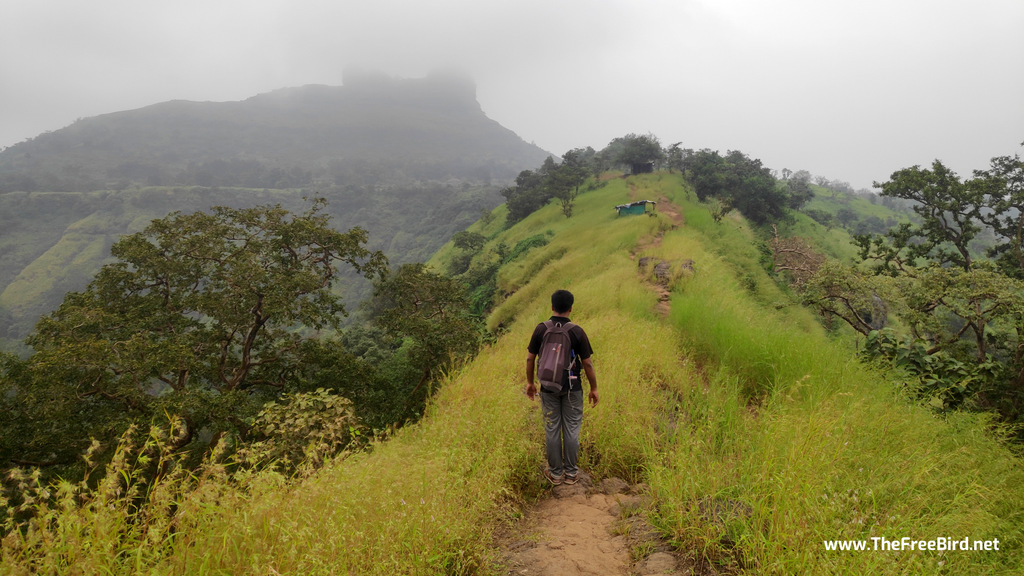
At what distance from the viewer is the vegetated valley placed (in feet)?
8.04

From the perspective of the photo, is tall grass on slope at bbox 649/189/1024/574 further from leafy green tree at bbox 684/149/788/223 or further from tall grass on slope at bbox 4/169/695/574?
leafy green tree at bbox 684/149/788/223

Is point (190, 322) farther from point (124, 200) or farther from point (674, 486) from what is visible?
point (124, 200)

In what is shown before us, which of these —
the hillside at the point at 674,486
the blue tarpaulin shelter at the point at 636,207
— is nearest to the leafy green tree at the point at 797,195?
the blue tarpaulin shelter at the point at 636,207

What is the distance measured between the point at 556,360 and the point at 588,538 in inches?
58.4

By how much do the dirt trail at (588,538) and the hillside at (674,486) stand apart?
A: 0.11m

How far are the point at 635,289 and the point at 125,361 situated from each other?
11812mm

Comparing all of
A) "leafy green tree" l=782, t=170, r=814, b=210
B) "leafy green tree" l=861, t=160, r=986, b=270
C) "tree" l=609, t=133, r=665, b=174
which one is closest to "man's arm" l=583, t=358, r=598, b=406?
"leafy green tree" l=861, t=160, r=986, b=270

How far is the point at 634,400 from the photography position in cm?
498

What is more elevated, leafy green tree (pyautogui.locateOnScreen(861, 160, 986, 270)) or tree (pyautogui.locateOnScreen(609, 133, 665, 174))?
tree (pyautogui.locateOnScreen(609, 133, 665, 174))

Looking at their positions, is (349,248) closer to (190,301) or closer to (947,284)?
(190,301)

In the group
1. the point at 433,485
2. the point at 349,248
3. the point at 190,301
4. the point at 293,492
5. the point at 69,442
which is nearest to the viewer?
the point at 293,492

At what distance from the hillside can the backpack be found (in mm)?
788

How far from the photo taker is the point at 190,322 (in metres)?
11.8

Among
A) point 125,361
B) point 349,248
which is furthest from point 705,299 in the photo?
point 125,361
